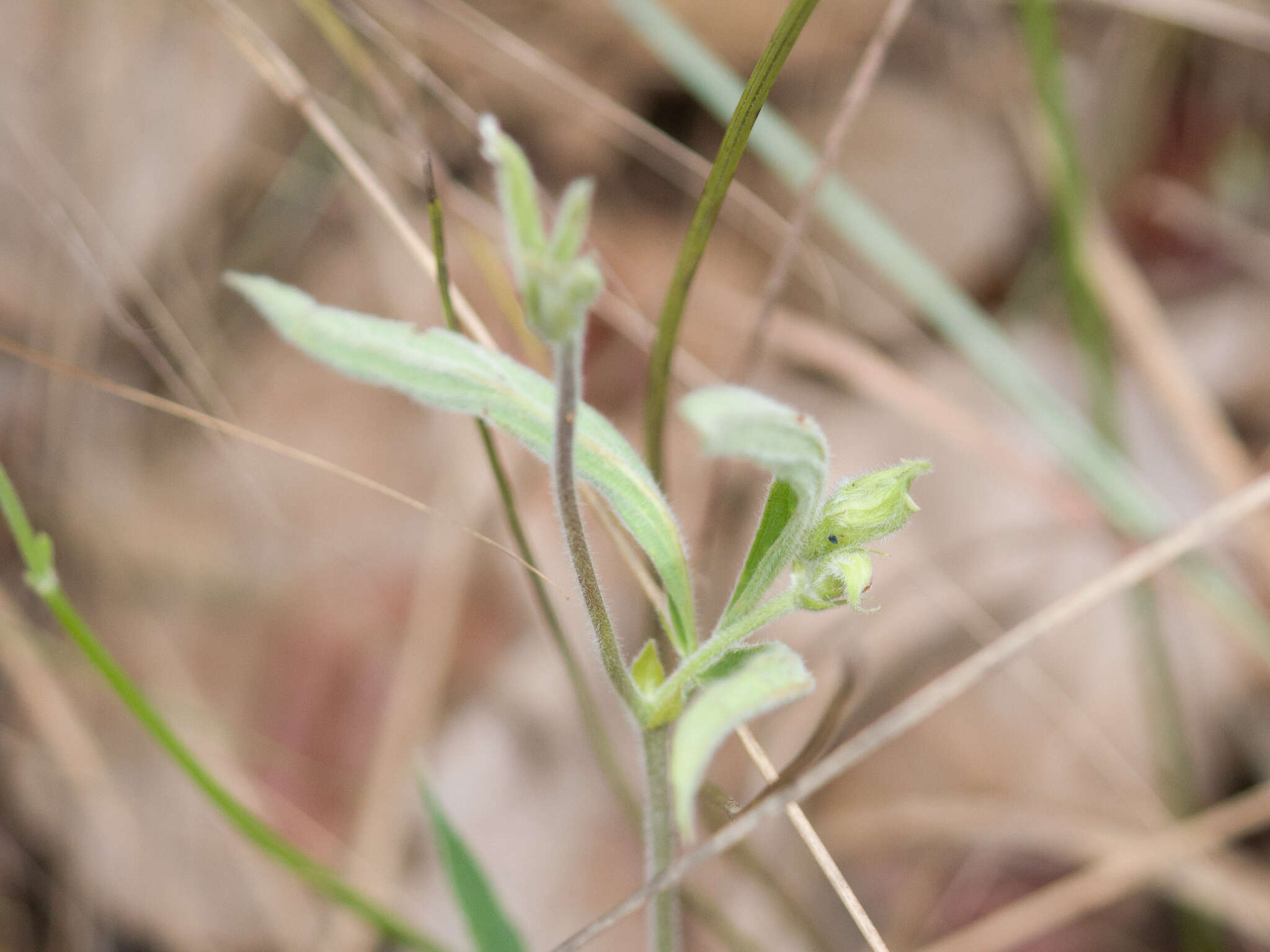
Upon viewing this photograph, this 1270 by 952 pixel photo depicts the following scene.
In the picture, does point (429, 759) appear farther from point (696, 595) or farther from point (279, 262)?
point (279, 262)

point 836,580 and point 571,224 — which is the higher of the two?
point 571,224

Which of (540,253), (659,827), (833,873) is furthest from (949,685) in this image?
(540,253)

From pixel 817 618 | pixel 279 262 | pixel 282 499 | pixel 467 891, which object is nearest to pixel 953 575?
pixel 817 618

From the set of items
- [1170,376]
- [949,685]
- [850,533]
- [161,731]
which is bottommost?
[161,731]

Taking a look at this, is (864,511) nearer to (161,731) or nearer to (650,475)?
(650,475)

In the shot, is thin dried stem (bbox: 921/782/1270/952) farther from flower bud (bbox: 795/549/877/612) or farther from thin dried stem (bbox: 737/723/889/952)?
flower bud (bbox: 795/549/877/612)

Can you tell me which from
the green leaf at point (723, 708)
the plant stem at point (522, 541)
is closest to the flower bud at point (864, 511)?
the green leaf at point (723, 708)

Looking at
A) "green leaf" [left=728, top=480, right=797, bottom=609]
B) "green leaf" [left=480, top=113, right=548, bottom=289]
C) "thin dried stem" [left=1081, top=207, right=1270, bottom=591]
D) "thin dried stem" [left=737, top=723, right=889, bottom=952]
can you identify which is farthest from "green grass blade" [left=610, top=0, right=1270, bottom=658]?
"green leaf" [left=480, top=113, right=548, bottom=289]
